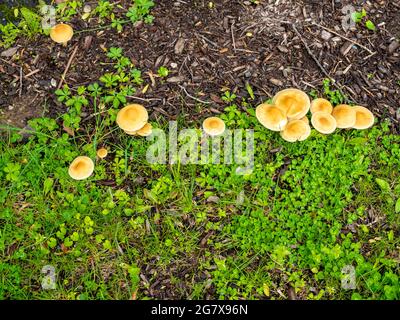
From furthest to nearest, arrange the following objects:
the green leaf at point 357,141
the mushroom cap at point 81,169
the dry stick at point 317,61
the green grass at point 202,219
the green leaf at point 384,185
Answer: the dry stick at point 317,61
the green leaf at point 357,141
the green leaf at point 384,185
the mushroom cap at point 81,169
the green grass at point 202,219

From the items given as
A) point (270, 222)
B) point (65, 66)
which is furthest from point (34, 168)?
point (270, 222)

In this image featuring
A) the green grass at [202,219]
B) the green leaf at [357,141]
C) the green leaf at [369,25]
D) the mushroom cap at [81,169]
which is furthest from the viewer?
the green leaf at [369,25]

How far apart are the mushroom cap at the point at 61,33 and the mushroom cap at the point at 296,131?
255 centimetres

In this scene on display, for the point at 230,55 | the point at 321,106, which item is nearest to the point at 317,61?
the point at 321,106

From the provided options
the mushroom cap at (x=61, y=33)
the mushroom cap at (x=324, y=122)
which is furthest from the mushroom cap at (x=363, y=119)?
the mushroom cap at (x=61, y=33)

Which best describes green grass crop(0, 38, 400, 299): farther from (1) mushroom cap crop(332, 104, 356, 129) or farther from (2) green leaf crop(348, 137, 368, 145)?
(1) mushroom cap crop(332, 104, 356, 129)

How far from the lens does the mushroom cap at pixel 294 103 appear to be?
4.07 metres

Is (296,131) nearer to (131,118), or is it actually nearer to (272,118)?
(272,118)

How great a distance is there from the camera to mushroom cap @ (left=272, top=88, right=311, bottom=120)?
4070mm

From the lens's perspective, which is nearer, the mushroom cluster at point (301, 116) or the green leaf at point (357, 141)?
the mushroom cluster at point (301, 116)

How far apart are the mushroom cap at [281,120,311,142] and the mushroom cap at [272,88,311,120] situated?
0.08m

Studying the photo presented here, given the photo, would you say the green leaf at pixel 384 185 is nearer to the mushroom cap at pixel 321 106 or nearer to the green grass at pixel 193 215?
the green grass at pixel 193 215
